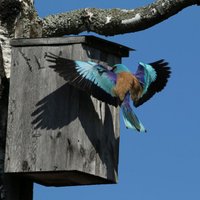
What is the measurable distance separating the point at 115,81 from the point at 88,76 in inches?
9.3

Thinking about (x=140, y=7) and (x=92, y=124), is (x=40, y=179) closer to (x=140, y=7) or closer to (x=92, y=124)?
(x=92, y=124)

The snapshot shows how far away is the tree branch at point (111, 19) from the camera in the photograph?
6.86m

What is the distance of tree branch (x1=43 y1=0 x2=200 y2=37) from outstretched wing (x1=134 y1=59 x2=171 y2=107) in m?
0.38

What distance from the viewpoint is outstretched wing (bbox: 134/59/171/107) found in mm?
7289

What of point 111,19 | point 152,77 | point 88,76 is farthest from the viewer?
point 152,77

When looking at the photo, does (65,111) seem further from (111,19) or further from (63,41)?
(111,19)

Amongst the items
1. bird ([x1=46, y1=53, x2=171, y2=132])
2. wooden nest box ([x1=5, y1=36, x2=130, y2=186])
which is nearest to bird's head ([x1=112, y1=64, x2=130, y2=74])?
bird ([x1=46, y1=53, x2=171, y2=132])

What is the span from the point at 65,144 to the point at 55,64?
506mm

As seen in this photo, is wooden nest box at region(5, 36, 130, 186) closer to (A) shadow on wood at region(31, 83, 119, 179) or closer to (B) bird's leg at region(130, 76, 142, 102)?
(A) shadow on wood at region(31, 83, 119, 179)

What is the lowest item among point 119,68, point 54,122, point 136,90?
point 54,122

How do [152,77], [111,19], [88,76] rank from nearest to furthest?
[88,76], [111,19], [152,77]

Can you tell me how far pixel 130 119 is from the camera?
7.02 meters

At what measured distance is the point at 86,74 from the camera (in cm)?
696

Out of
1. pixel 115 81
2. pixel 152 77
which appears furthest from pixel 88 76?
pixel 152 77
